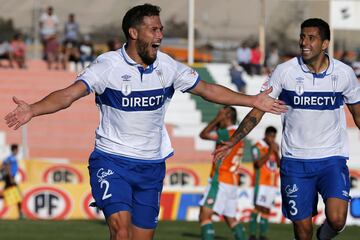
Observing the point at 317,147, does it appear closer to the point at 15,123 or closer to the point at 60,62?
the point at 15,123

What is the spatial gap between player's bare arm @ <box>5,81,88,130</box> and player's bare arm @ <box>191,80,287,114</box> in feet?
4.06

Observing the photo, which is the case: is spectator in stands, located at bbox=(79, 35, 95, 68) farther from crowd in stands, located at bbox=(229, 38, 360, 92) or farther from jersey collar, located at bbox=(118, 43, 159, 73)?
jersey collar, located at bbox=(118, 43, 159, 73)

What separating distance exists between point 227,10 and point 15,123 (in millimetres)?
35108

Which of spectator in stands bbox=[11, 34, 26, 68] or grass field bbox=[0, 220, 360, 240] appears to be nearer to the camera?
grass field bbox=[0, 220, 360, 240]

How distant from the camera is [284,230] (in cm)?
2178

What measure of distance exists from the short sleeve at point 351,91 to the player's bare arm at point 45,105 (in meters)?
3.26

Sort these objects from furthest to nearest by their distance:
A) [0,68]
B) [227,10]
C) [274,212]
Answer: [227,10] < [0,68] < [274,212]

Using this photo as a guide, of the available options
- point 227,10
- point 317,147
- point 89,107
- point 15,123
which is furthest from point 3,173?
point 227,10

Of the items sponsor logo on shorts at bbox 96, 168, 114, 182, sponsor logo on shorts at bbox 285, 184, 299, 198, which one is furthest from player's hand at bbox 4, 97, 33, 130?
sponsor logo on shorts at bbox 285, 184, 299, 198

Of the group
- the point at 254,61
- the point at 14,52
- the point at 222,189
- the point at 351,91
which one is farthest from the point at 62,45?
the point at 351,91

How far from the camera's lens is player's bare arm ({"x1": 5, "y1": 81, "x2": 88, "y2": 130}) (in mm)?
9875

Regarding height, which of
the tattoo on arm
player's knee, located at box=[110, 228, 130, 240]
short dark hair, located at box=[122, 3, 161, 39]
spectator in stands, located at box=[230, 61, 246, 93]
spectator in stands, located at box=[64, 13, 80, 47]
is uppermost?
short dark hair, located at box=[122, 3, 161, 39]

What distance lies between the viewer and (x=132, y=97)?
35.6 feet

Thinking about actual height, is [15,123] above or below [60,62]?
above
